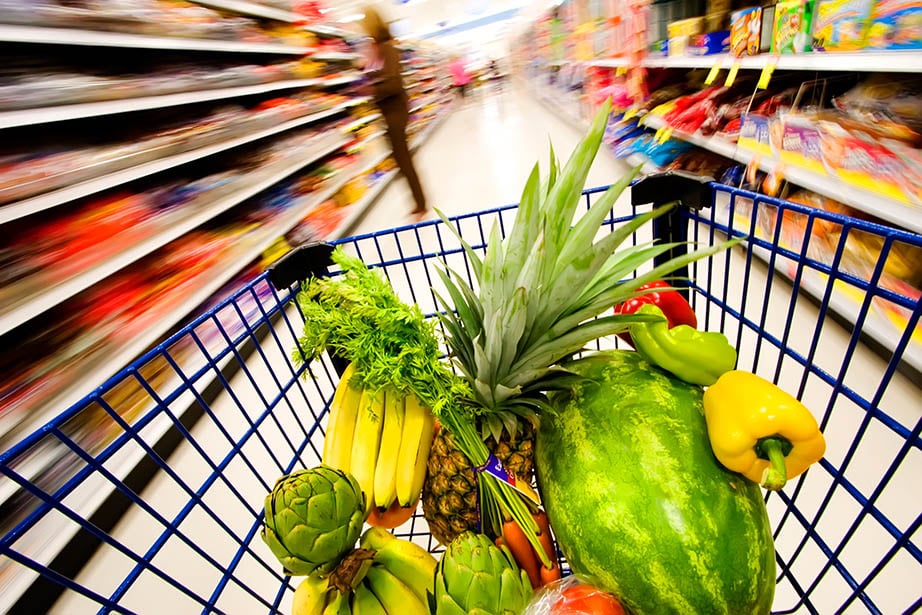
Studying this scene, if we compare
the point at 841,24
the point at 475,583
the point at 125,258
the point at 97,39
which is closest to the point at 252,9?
the point at 97,39

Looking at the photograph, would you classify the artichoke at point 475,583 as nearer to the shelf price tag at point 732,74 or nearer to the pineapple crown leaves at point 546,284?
the pineapple crown leaves at point 546,284

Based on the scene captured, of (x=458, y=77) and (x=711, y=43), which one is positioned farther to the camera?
(x=458, y=77)

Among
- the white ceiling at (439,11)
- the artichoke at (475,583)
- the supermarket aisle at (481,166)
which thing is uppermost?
the white ceiling at (439,11)

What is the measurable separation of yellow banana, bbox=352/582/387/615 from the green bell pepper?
539 millimetres

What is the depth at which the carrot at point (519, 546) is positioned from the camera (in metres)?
0.67

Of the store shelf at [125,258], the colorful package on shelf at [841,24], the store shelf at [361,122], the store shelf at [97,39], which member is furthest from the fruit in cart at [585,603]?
the store shelf at [361,122]

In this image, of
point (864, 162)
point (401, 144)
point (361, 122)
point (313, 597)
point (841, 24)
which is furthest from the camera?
point (361, 122)

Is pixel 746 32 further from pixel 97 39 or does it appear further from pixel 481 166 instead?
pixel 481 166

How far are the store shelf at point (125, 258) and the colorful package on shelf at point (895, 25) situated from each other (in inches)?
98.4

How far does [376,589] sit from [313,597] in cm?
9

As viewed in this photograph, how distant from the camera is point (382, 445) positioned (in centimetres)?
81

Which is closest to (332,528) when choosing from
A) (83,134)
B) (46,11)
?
(46,11)

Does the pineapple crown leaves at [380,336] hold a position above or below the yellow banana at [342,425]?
above

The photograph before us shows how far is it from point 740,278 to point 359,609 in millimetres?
2066
